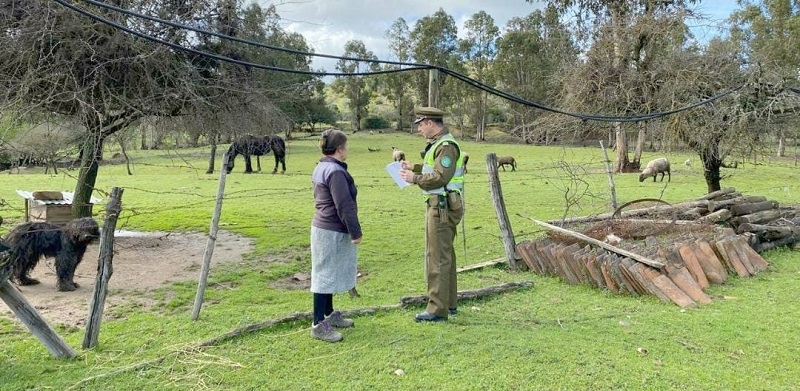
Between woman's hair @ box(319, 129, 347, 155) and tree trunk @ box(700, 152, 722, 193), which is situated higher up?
woman's hair @ box(319, 129, 347, 155)

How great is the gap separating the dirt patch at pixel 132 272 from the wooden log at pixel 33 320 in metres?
1.21

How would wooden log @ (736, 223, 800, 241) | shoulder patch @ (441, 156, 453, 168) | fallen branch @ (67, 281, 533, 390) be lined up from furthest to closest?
wooden log @ (736, 223, 800, 241) → shoulder patch @ (441, 156, 453, 168) → fallen branch @ (67, 281, 533, 390)

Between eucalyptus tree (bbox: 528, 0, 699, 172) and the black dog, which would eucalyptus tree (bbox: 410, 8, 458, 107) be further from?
the black dog

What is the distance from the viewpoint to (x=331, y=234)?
4.59 metres

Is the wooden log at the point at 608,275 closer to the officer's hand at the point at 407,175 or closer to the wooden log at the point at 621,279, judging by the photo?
the wooden log at the point at 621,279

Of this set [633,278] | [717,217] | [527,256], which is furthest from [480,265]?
[717,217]

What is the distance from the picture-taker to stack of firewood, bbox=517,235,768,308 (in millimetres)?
5875

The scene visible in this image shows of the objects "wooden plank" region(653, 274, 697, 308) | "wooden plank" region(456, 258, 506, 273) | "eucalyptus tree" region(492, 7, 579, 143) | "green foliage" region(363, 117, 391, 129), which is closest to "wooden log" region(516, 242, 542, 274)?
"wooden plank" region(456, 258, 506, 273)

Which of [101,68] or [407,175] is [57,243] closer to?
[101,68]

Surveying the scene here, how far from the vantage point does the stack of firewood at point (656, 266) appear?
5.88 metres

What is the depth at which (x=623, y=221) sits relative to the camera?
26.4 ft

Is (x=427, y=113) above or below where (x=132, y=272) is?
above

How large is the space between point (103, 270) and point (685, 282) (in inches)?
221

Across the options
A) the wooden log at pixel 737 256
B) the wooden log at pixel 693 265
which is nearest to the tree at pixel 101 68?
the wooden log at pixel 693 265
